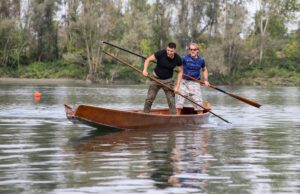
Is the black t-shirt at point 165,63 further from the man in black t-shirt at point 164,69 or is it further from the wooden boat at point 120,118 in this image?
the wooden boat at point 120,118

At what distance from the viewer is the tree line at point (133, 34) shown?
77250 millimetres

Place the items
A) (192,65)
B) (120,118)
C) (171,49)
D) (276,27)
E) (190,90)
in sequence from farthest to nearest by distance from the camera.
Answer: (276,27) → (190,90) → (192,65) → (171,49) → (120,118)

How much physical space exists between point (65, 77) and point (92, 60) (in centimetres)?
401

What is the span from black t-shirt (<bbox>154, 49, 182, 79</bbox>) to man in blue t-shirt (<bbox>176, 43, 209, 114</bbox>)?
4.04ft

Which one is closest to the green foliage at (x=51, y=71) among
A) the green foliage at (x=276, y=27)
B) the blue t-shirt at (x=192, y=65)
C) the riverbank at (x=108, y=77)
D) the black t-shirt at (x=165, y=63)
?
the riverbank at (x=108, y=77)

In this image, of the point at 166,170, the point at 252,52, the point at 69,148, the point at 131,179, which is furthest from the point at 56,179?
the point at 252,52

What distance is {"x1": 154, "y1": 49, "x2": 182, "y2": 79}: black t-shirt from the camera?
18156 mm

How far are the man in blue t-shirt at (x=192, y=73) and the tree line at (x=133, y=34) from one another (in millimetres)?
55006

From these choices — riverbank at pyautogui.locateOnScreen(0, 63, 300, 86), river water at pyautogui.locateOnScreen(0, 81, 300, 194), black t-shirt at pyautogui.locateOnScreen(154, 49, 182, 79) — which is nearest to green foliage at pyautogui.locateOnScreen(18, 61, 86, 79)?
riverbank at pyautogui.locateOnScreen(0, 63, 300, 86)

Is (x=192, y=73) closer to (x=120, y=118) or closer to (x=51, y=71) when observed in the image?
(x=120, y=118)

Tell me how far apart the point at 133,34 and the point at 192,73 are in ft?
189

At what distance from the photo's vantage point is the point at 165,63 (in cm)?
1828

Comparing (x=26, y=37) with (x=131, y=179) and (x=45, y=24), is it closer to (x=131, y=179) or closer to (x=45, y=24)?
(x=45, y=24)

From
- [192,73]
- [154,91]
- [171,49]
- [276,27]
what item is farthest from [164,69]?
[276,27]
